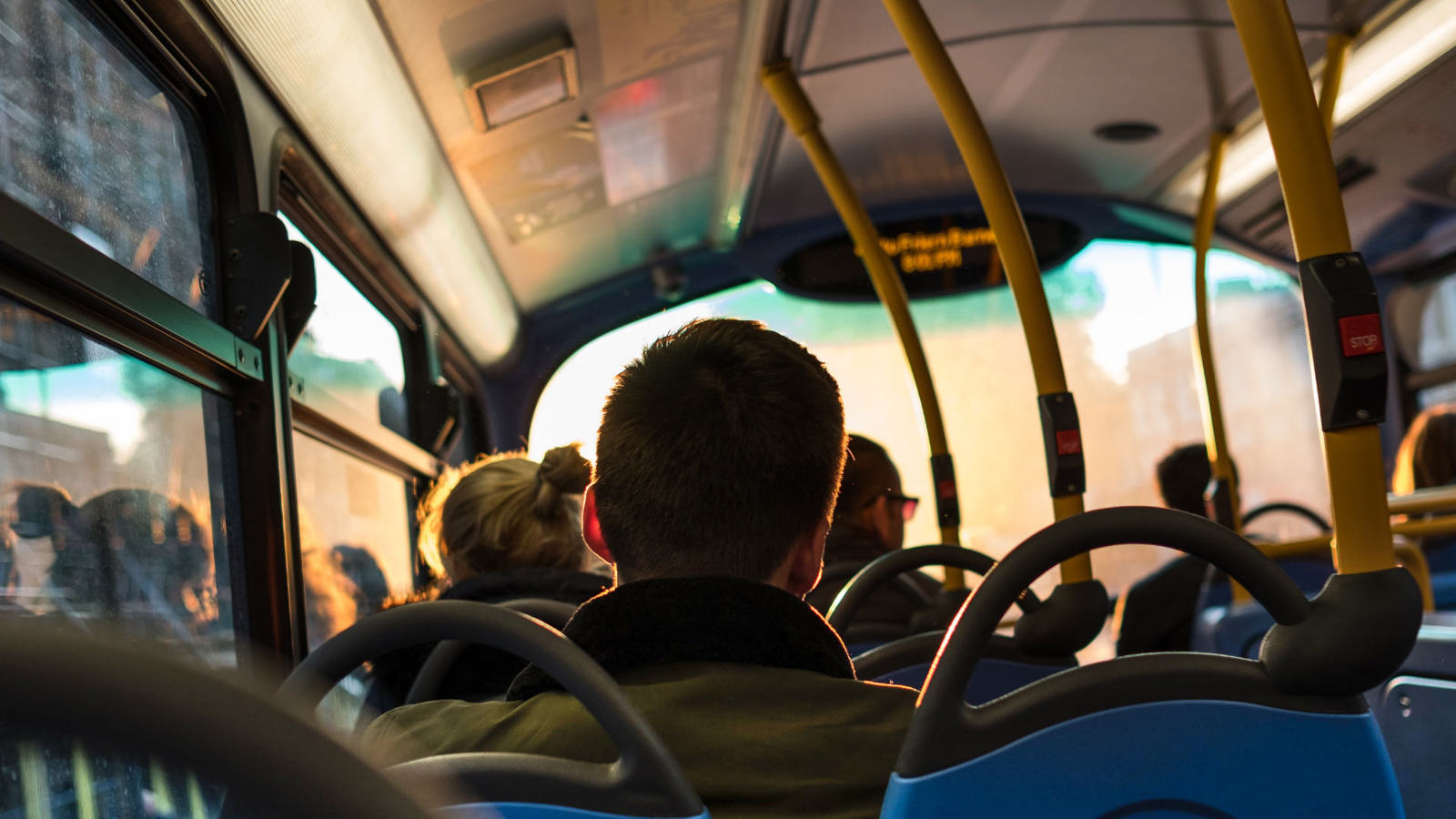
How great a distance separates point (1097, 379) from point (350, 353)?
411 centimetres

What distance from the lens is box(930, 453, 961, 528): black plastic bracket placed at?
311 cm

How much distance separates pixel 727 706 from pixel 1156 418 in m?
5.56

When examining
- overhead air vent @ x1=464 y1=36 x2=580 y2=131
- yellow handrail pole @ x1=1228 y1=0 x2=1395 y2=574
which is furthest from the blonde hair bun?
yellow handrail pole @ x1=1228 y1=0 x2=1395 y2=574

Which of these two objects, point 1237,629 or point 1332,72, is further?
point 1332,72

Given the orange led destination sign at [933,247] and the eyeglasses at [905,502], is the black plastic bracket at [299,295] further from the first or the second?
the orange led destination sign at [933,247]

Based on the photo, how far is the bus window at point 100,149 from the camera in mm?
1524

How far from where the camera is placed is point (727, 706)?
1026 millimetres

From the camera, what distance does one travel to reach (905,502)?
3.51 meters

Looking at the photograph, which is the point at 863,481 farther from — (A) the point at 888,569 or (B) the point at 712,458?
(B) the point at 712,458

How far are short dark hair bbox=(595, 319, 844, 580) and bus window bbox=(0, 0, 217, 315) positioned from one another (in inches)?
30.4

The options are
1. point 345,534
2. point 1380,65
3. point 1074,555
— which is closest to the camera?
point 1074,555

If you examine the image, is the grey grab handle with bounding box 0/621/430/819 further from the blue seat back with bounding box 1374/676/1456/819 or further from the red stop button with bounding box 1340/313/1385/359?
the blue seat back with bounding box 1374/676/1456/819

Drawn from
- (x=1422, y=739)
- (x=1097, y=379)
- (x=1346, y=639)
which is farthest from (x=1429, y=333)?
(x=1346, y=639)

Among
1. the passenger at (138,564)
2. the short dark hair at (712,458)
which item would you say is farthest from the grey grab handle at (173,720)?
the passenger at (138,564)
